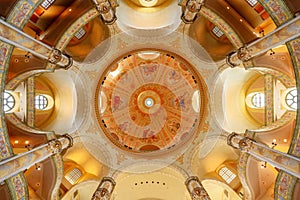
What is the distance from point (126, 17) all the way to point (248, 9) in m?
6.89

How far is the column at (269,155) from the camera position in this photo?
11.8 metres

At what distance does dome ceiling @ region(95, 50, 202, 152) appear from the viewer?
85.7 ft

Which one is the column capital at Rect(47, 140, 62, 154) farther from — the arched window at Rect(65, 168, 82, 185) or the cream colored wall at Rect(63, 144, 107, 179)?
the cream colored wall at Rect(63, 144, 107, 179)

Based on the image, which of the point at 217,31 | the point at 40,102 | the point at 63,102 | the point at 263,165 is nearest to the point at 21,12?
the point at 40,102

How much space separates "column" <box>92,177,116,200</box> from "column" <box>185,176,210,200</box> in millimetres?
4394

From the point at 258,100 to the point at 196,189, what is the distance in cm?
669

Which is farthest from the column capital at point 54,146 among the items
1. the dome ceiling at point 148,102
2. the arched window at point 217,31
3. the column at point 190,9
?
the arched window at point 217,31

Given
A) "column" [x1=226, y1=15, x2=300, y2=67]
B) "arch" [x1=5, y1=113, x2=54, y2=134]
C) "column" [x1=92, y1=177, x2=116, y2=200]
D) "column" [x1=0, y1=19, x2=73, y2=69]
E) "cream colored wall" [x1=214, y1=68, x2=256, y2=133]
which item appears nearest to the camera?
"column" [x1=226, y1=15, x2=300, y2=67]

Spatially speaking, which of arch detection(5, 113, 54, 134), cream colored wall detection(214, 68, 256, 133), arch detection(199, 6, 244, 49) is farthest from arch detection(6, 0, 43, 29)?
cream colored wall detection(214, 68, 256, 133)

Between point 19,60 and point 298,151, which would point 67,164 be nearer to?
point 19,60

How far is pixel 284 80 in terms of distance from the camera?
16.4 m

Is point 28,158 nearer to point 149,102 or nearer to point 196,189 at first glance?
point 196,189

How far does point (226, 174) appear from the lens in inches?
761

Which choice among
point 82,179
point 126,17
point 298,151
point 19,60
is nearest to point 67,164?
point 82,179
